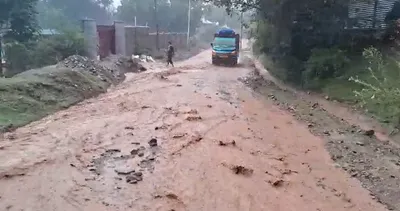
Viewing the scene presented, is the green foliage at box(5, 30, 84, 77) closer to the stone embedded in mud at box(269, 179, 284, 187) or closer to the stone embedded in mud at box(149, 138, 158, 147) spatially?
the stone embedded in mud at box(149, 138, 158, 147)

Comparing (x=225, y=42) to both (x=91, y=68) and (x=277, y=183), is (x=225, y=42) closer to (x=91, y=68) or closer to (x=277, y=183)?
(x=91, y=68)

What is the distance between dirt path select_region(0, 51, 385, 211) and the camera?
668 centimetres

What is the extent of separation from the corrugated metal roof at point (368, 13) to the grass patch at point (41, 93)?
1051 centimetres

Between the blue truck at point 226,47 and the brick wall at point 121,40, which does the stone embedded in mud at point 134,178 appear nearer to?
the blue truck at point 226,47

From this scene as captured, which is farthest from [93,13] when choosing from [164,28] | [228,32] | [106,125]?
[106,125]

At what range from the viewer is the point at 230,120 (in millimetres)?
11672

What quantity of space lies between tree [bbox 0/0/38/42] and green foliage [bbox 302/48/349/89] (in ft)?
48.7

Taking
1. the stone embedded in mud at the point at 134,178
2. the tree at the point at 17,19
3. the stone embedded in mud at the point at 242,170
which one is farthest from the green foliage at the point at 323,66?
the tree at the point at 17,19

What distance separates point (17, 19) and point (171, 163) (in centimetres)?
1869

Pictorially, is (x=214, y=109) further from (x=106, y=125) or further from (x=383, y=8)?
(x=383, y=8)

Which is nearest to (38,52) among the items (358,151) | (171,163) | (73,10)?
(171,163)

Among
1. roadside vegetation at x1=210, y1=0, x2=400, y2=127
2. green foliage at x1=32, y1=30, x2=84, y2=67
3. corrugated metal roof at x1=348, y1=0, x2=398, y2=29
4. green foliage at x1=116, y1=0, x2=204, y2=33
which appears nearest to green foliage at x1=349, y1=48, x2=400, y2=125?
roadside vegetation at x1=210, y1=0, x2=400, y2=127

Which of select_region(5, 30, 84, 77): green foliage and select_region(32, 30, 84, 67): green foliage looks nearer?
select_region(5, 30, 84, 77): green foliage

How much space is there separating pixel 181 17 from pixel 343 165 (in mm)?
48887
